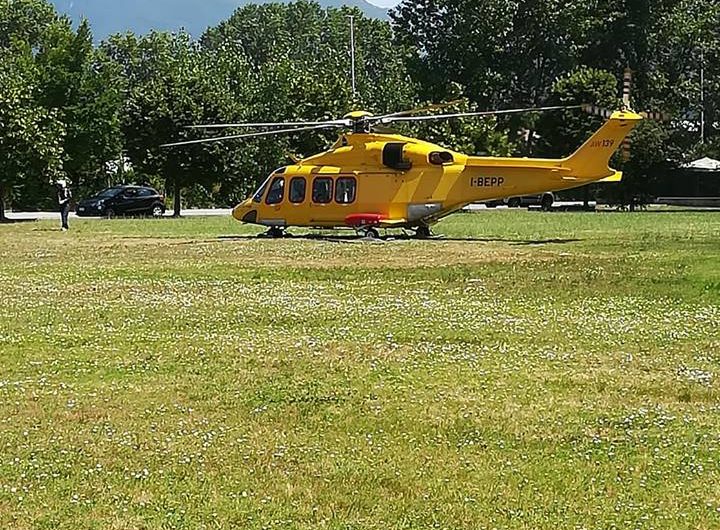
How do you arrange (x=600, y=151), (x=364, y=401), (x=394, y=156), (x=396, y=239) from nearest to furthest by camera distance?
(x=364, y=401)
(x=600, y=151)
(x=394, y=156)
(x=396, y=239)

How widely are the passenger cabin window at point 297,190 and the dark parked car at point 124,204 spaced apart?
2196cm

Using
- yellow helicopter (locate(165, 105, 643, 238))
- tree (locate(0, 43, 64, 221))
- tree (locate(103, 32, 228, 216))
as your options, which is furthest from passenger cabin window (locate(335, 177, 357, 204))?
tree (locate(103, 32, 228, 216))

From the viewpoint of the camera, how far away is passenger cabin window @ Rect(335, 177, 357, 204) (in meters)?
28.0

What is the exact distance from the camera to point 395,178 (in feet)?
90.5

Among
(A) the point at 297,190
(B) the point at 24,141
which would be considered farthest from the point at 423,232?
(B) the point at 24,141

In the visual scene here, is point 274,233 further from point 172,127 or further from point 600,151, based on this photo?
point 172,127

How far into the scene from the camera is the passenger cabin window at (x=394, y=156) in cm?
2734

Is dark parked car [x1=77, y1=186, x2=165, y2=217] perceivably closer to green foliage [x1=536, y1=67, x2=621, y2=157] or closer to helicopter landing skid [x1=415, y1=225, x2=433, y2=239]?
green foliage [x1=536, y1=67, x2=621, y2=157]

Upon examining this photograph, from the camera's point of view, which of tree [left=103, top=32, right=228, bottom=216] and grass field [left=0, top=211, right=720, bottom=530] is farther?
tree [left=103, top=32, right=228, bottom=216]

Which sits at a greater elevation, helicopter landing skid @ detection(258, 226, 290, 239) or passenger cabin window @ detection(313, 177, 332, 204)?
passenger cabin window @ detection(313, 177, 332, 204)

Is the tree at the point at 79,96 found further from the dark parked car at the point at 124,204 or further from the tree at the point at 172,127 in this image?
the dark parked car at the point at 124,204

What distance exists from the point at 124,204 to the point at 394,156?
24356mm

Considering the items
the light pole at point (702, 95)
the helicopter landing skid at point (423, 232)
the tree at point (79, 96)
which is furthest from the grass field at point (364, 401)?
the light pole at point (702, 95)

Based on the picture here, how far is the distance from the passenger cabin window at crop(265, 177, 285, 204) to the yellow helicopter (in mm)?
27
